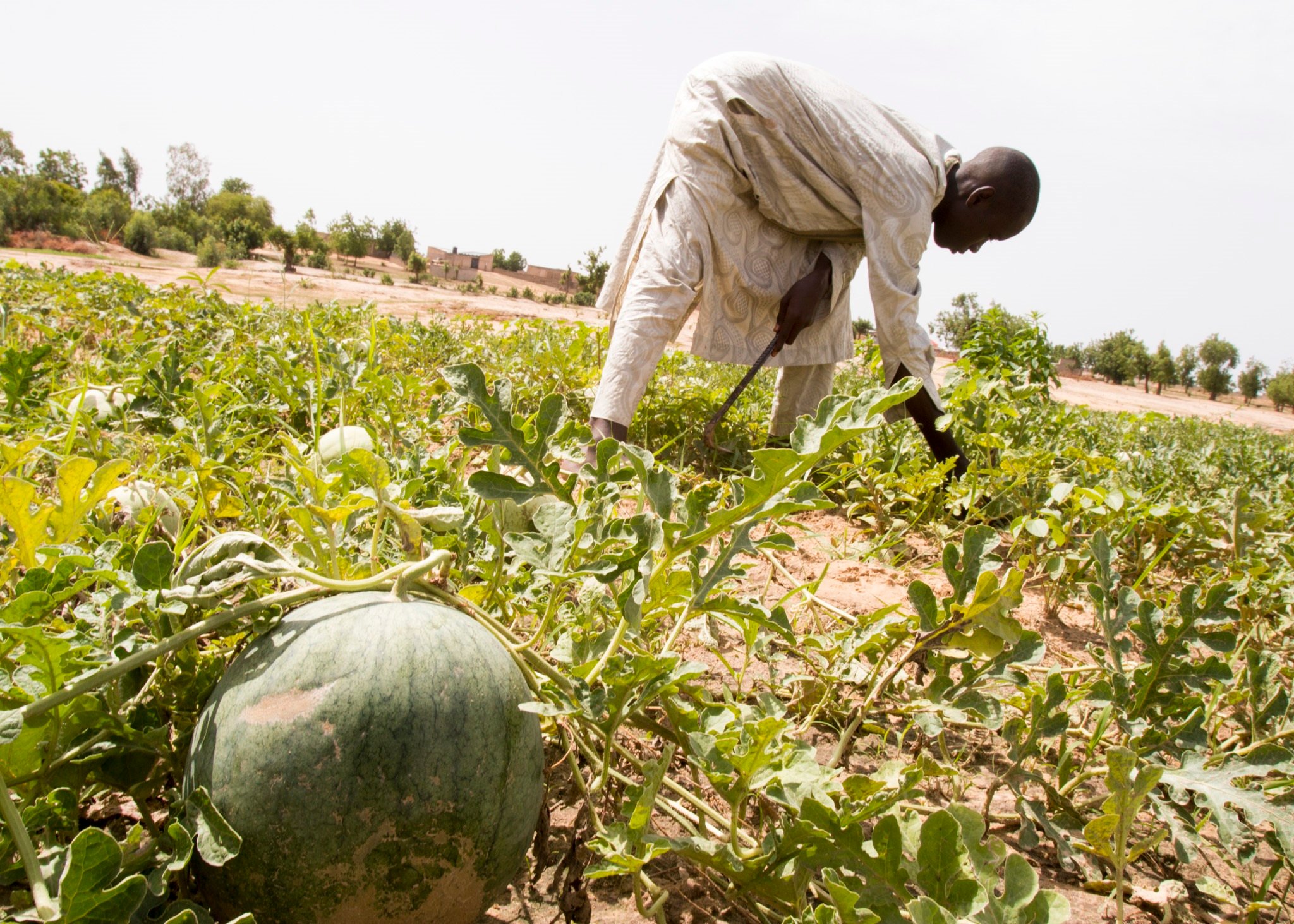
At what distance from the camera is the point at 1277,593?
2.39 metres

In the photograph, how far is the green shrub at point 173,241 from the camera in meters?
46.3

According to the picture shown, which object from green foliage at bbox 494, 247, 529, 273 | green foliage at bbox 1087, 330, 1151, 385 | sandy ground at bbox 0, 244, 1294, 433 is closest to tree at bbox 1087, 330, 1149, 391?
green foliage at bbox 1087, 330, 1151, 385

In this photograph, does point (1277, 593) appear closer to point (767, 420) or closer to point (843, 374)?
point (767, 420)

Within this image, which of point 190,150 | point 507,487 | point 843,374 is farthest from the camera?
point 190,150

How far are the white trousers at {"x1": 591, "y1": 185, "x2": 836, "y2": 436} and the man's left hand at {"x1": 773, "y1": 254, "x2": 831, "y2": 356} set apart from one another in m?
0.51

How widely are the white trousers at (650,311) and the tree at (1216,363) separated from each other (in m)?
73.0

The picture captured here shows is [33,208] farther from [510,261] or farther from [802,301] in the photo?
[802,301]

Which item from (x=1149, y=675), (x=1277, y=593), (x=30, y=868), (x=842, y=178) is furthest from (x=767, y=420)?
(x=30, y=868)

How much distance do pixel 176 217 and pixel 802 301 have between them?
65315mm

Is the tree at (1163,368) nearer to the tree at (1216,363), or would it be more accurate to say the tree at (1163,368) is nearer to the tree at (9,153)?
the tree at (1216,363)

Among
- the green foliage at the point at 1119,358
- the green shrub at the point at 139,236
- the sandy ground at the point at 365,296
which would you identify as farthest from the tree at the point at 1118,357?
the green shrub at the point at 139,236

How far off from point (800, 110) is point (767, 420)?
1802 millimetres

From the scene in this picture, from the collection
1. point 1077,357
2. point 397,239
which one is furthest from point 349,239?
point 1077,357

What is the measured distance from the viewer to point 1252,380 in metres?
65.5
